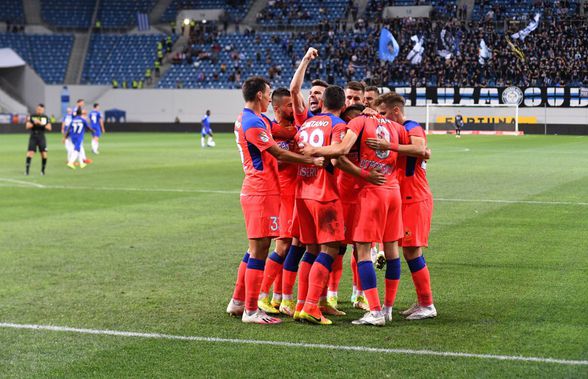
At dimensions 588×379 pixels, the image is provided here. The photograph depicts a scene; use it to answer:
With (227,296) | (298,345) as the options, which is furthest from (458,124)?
(298,345)

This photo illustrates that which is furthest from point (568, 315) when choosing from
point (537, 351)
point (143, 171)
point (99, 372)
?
point (143, 171)

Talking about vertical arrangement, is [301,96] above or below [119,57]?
below

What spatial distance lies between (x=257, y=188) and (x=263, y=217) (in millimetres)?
296

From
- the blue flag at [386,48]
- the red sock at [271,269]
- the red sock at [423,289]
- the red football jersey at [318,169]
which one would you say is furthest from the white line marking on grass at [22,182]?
the blue flag at [386,48]

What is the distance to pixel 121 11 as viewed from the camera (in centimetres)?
8006

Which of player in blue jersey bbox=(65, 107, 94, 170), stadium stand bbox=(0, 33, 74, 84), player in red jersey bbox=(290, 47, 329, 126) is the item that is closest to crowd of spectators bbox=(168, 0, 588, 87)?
stadium stand bbox=(0, 33, 74, 84)

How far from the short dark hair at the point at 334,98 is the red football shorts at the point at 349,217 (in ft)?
3.24

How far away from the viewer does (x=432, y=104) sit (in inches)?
2532

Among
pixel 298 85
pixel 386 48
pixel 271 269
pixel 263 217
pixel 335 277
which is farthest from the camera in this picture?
pixel 386 48

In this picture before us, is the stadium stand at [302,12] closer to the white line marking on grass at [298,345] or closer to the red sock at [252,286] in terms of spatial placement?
the red sock at [252,286]

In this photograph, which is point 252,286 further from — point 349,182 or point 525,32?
point 525,32

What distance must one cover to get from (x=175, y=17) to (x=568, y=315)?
7251 cm

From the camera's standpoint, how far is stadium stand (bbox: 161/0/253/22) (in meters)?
77.1

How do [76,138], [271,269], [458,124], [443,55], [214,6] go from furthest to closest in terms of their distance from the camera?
[214,6] < [443,55] < [458,124] < [76,138] < [271,269]
